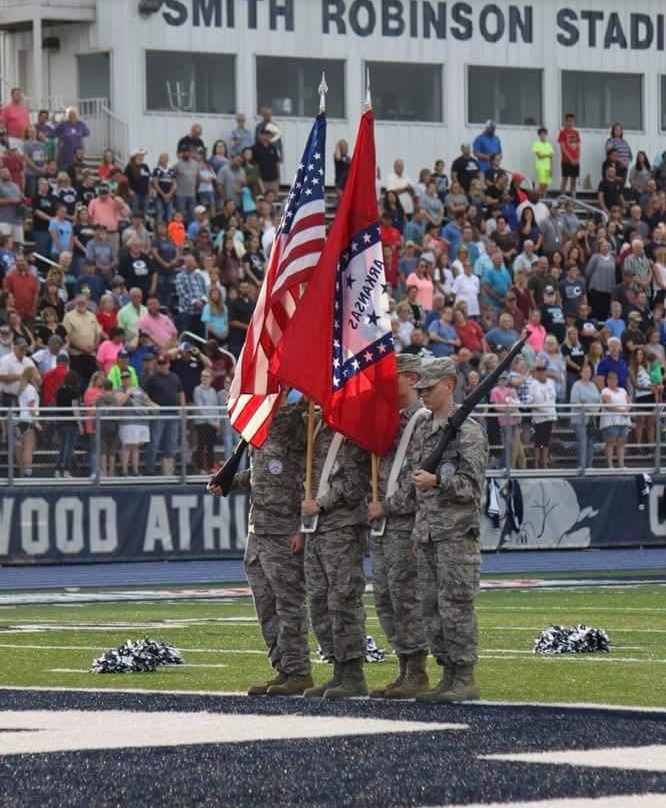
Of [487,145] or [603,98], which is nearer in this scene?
[487,145]

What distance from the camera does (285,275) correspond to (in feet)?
41.8

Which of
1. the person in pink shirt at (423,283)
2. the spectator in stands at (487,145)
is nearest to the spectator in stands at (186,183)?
the person in pink shirt at (423,283)

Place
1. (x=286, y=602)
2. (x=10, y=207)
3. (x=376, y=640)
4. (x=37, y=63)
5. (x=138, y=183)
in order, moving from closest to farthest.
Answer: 1. (x=286, y=602)
2. (x=376, y=640)
3. (x=10, y=207)
4. (x=138, y=183)
5. (x=37, y=63)

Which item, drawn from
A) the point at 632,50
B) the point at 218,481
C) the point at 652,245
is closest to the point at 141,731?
the point at 218,481

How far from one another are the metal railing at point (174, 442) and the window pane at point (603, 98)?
13.2 m

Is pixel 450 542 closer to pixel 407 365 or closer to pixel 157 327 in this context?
pixel 407 365

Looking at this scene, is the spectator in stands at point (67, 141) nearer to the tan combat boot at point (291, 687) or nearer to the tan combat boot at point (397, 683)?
the tan combat boot at point (291, 687)

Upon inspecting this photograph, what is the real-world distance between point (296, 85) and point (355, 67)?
1.18 metres

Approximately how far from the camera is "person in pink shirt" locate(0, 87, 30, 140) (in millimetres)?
29844

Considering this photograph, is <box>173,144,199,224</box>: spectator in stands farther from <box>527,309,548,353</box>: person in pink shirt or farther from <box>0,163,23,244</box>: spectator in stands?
<box>527,309,548,353</box>: person in pink shirt

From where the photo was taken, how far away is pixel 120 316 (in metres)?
26.2

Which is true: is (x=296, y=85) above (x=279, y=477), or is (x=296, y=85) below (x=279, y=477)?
above

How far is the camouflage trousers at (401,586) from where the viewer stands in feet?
38.6

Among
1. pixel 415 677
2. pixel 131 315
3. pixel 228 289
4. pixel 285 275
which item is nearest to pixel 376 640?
pixel 285 275
